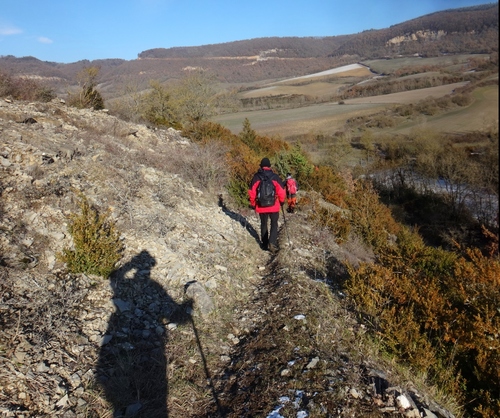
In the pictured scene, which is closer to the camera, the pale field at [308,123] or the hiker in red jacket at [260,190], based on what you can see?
the hiker in red jacket at [260,190]

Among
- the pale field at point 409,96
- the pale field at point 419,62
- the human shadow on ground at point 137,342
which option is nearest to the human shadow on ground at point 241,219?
the human shadow on ground at point 137,342

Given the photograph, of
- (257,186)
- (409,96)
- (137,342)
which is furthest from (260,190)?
(409,96)

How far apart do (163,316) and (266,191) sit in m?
2.93

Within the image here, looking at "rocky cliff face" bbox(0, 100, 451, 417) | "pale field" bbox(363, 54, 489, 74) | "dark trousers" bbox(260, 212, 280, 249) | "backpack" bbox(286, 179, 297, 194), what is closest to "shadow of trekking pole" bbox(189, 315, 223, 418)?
"rocky cliff face" bbox(0, 100, 451, 417)

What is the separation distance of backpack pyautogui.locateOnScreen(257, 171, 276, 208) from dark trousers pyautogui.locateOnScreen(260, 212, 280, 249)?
36 centimetres

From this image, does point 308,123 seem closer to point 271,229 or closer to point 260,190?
point 271,229

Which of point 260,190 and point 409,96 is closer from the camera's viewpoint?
point 260,190

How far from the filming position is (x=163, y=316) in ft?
14.8

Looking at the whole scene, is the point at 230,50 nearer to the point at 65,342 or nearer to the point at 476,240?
the point at 476,240

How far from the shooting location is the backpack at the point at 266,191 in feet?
21.1

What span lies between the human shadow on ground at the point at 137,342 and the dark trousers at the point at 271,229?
235cm

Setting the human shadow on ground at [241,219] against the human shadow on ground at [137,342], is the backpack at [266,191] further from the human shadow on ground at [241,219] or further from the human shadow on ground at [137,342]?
the human shadow on ground at [137,342]

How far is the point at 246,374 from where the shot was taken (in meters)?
3.68

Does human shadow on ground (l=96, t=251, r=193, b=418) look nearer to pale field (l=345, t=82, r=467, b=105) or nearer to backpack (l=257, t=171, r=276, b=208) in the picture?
backpack (l=257, t=171, r=276, b=208)
